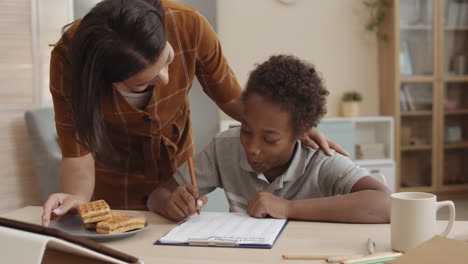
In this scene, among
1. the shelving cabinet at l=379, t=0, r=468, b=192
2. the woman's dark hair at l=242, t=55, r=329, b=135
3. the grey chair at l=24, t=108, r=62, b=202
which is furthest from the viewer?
the shelving cabinet at l=379, t=0, r=468, b=192

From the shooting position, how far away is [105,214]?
3.39 feet

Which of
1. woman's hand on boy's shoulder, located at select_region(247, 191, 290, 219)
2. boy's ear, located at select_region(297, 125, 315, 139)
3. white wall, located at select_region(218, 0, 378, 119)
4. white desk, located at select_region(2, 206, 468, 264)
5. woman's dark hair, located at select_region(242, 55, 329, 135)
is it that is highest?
white wall, located at select_region(218, 0, 378, 119)

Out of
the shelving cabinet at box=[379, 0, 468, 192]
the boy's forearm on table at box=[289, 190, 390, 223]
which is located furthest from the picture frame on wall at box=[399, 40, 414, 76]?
the boy's forearm on table at box=[289, 190, 390, 223]

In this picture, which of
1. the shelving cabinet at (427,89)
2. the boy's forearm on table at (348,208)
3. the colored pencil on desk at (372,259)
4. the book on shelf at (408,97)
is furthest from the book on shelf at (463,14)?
the colored pencil on desk at (372,259)

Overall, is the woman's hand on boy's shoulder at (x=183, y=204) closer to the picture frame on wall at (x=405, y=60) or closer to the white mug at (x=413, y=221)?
the white mug at (x=413, y=221)

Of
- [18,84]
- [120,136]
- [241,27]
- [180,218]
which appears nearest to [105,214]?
[180,218]

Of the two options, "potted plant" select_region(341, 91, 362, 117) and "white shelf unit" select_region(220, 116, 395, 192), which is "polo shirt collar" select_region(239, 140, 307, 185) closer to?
"white shelf unit" select_region(220, 116, 395, 192)

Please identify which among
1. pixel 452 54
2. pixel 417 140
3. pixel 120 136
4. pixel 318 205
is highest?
pixel 452 54

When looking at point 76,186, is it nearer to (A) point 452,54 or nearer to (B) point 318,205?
(B) point 318,205

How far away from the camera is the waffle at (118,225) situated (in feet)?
3.20

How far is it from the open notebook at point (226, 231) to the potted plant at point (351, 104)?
3302 millimetres

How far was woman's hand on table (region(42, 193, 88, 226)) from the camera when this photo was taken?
109 centimetres

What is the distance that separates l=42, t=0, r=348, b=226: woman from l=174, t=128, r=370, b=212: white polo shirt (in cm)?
6

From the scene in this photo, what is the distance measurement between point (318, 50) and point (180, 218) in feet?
11.4
